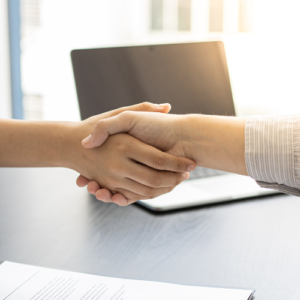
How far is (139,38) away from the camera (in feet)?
11.0

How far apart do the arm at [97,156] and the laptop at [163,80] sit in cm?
20

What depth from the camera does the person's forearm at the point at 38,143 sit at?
0.87 meters

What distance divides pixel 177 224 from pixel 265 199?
0.92ft

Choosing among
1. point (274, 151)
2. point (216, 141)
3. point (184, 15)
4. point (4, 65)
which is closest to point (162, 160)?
point (216, 141)

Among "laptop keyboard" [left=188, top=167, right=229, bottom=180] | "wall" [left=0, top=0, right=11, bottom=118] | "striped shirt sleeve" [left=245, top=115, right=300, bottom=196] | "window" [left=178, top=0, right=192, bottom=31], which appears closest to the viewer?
"striped shirt sleeve" [left=245, top=115, right=300, bottom=196]

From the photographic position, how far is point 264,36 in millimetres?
2828

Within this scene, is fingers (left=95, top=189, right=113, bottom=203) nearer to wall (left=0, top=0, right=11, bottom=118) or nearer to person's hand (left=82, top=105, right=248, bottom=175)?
person's hand (left=82, top=105, right=248, bottom=175)

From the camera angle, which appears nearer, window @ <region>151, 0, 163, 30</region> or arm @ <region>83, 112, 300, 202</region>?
arm @ <region>83, 112, 300, 202</region>

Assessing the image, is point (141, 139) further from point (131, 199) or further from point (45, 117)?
point (45, 117)

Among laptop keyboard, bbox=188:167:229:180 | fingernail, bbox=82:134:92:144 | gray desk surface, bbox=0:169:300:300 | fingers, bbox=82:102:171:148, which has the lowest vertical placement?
gray desk surface, bbox=0:169:300:300

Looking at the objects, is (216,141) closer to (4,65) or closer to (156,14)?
(156,14)

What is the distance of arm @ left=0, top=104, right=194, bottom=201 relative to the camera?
80 centimetres

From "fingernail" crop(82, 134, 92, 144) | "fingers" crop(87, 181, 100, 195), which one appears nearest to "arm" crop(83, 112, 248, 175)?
"fingernail" crop(82, 134, 92, 144)

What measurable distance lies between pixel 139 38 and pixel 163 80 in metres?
2.32
